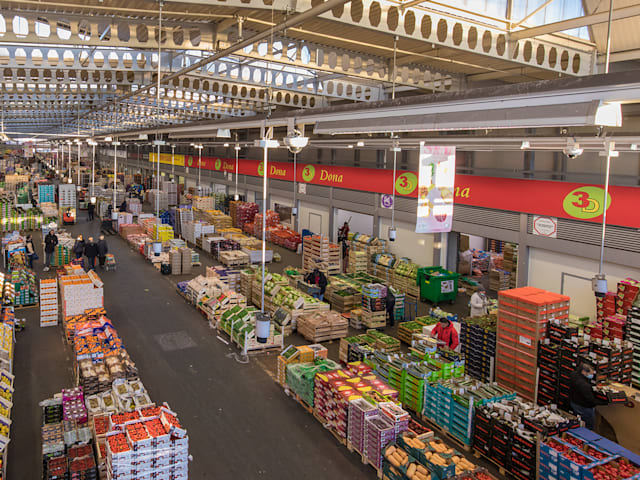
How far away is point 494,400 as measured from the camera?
8.36m

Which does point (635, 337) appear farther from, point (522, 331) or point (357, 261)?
point (357, 261)

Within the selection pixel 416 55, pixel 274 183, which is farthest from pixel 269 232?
pixel 416 55

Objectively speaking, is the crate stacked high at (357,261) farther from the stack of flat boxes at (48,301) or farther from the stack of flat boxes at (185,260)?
the stack of flat boxes at (48,301)

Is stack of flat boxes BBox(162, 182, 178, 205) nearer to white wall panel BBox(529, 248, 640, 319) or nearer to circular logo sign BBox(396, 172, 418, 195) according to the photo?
circular logo sign BBox(396, 172, 418, 195)

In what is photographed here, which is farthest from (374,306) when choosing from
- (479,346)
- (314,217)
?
(314,217)

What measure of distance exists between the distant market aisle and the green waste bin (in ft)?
23.2

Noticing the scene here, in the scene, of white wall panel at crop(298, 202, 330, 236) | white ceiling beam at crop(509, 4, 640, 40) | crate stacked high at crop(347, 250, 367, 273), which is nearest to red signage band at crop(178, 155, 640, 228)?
white wall panel at crop(298, 202, 330, 236)

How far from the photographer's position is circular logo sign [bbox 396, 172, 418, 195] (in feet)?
62.3

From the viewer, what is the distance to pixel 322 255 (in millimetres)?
18766

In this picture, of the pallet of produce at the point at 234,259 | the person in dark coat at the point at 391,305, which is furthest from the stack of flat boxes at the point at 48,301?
the person in dark coat at the point at 391,305

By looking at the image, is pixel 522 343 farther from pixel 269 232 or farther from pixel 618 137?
pixel 269 232

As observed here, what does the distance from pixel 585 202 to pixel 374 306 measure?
6.08 metres

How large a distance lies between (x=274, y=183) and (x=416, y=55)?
19.2 meters

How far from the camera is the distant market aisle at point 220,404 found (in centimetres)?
780
